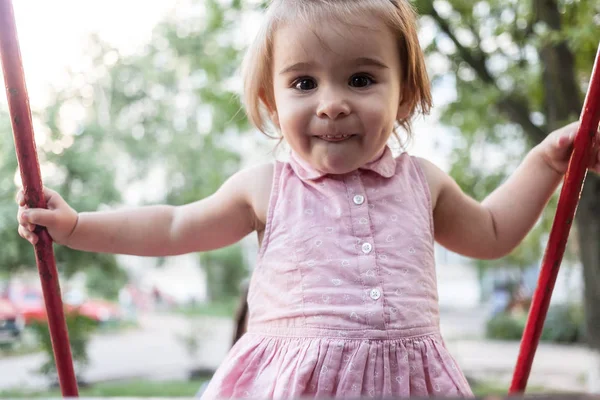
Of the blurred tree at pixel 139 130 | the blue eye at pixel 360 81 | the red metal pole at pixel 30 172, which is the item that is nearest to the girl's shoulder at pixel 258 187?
the blue eye at pixel 360 81

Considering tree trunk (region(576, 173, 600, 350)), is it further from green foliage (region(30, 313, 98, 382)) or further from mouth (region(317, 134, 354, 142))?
green foliage (region(30, 313, 98, 382))

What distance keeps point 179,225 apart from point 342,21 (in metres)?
0.43

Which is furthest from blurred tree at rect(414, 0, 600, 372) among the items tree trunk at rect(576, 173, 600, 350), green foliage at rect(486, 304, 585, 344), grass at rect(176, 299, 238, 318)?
green foliage at rect(486, 304, 585, 344)

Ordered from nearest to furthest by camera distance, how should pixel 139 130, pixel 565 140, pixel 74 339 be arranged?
pixel 565 140
pixel 74 339
pixel 139 130

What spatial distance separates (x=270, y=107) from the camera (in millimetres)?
1231

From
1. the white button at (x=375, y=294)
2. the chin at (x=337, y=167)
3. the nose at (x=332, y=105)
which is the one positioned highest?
the nose at (x=332, y=105)

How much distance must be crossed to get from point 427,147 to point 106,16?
4473 mm

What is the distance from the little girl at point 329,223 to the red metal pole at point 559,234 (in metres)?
0.11

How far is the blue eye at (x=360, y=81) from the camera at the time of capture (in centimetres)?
107

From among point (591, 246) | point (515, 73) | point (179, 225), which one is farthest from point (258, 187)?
point (591, 246)

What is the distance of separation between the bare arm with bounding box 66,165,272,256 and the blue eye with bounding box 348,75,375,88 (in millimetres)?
225

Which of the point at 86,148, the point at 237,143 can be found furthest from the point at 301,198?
the point at 237,143

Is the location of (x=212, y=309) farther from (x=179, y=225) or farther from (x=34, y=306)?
(x=179, y=225)

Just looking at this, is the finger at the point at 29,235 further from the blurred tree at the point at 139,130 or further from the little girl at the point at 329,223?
the blurred tree at the point at 139,130
